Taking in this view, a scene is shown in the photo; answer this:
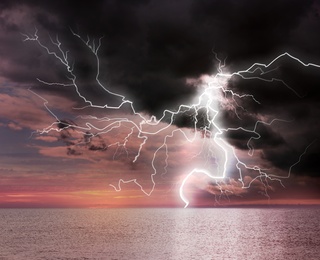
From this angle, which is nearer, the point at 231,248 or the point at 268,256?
the point at 268,256

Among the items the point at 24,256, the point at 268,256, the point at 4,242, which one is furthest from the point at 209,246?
the point at 4,242

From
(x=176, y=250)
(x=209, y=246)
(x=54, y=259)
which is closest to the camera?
(x=54, y=259)

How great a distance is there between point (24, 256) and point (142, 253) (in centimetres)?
1189

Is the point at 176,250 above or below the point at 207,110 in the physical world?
below

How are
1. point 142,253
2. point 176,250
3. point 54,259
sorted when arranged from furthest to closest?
point 176,250 < point 142,253 < point 54,259

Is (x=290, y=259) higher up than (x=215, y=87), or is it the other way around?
(x=215, y=87)

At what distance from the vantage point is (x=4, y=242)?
62625 mm

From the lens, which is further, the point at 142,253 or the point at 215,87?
the point at 215,87

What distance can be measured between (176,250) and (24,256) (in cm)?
1617

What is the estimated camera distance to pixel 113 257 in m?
45.3

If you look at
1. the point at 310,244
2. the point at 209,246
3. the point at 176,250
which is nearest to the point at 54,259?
the point at 176,250

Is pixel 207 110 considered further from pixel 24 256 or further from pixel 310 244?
pixel 24 256

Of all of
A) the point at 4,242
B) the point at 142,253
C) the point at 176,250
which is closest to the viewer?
the point at 142,253

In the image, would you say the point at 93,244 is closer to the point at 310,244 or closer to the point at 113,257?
the point at 113,257
